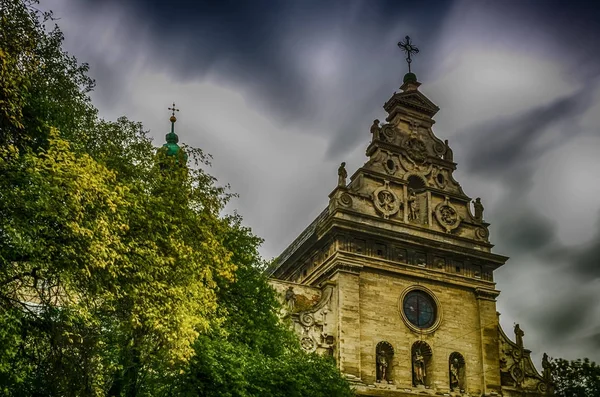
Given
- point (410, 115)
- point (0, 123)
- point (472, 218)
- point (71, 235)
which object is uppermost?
point (410, 115)

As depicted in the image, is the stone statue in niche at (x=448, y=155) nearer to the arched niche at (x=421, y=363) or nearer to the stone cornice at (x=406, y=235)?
the stone cornice at (x=406, y=235)

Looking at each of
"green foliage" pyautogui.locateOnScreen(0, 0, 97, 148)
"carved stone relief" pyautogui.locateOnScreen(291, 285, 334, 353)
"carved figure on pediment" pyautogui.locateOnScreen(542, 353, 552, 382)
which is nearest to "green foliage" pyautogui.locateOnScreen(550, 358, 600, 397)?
"carved figure on pediment" pyautogui.locateOnScreen(542, 353, 552, 382)

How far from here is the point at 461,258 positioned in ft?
112

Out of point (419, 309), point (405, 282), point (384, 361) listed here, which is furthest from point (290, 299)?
point (419, 309)

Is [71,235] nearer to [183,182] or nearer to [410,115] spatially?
[183,182]

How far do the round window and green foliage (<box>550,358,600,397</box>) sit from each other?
21.7 ft

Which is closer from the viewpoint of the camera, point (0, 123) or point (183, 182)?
point (0, 123)

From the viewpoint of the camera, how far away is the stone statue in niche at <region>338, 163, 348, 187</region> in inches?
1283

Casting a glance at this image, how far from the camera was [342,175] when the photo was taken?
32844mm

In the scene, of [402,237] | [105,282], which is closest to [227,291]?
[105,282]

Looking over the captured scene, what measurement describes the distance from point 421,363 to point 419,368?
29 cm

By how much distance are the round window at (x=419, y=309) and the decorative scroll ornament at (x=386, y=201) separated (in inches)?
163

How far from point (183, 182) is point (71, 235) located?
557 cm

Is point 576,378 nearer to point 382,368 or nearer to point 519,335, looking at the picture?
point 519,335
